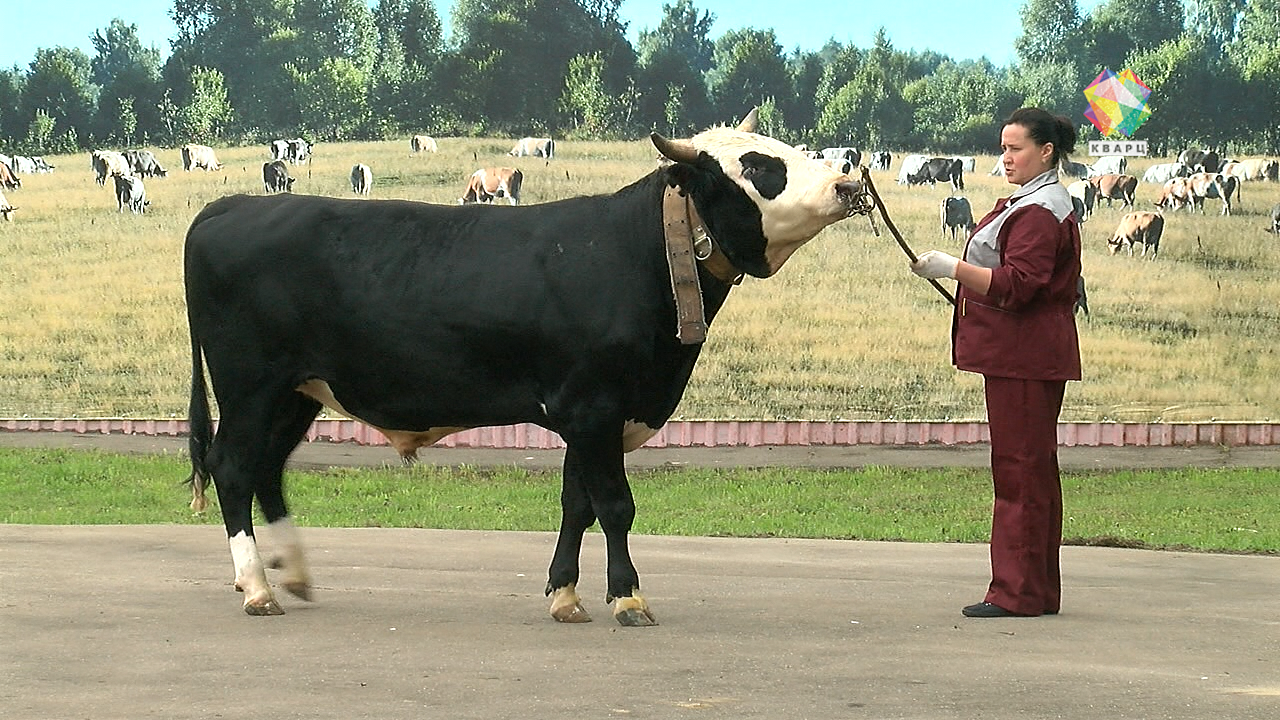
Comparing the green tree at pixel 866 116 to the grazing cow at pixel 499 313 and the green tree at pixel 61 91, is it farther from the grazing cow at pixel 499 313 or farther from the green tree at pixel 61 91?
the grazing cow at pixel 499 313

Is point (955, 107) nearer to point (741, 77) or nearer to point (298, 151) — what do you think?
point (741, 77)

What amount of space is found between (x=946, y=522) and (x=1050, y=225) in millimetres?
5682

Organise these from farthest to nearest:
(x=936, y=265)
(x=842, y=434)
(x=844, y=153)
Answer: (x=844, y=153), (x=842, y=434), (x=936, y=265)

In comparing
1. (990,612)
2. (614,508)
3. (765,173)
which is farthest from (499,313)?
(990,612)

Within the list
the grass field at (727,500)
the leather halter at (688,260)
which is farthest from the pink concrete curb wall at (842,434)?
the leather halter at (688,260)

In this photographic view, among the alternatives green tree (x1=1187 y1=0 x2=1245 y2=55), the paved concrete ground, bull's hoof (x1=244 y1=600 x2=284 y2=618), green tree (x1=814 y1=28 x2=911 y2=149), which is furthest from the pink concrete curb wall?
bull's hoof (x1=244 y1=600 x2=284 y2=618)

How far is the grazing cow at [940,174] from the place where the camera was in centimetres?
1636

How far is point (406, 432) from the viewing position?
7.31m

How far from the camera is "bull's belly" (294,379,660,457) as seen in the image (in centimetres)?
707

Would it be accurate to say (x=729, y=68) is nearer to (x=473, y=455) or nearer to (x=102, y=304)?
(x=473, y=455)

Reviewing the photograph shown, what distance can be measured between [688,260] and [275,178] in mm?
10464

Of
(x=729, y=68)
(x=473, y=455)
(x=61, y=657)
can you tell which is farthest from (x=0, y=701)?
(x=729, y=68)

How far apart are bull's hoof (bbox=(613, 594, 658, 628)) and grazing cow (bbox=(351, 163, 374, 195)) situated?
33.6ft

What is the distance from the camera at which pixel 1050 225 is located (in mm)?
6809
